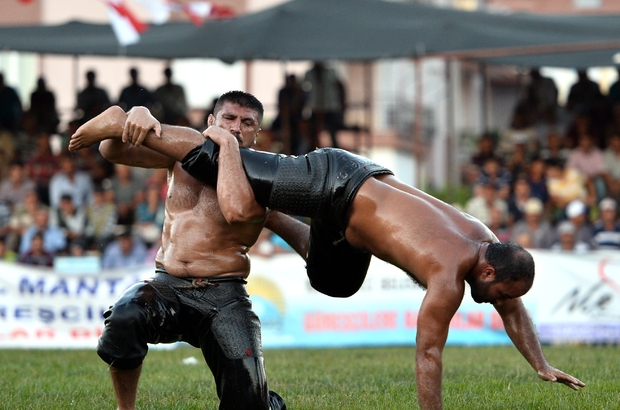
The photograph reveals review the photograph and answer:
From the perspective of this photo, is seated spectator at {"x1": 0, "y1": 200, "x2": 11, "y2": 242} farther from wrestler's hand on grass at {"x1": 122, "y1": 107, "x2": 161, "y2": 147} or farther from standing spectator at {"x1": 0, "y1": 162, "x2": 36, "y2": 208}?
wrestler's hand on grass at {"x1": 122, "y1": 107, "x2": 161, "y2": 147}

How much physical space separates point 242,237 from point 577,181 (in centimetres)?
936

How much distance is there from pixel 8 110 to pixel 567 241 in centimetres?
869

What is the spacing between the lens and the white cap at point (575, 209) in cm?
1272

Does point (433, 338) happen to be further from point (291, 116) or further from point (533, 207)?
point (291, 116)

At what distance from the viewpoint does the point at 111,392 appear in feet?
22.6

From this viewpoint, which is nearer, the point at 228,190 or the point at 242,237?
the point at 228,190

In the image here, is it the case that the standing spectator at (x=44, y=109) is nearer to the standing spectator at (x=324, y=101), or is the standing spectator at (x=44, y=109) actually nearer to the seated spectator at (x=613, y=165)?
the standing spectator at (x=324, y=101)

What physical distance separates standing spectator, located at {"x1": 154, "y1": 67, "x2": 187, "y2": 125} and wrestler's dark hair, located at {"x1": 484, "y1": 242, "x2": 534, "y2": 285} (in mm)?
10755

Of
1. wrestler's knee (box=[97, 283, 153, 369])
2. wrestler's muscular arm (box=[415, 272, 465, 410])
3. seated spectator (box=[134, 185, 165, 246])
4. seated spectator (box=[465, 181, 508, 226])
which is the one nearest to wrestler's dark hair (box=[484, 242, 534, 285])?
wrestler's muscular arm (box=[415, 272, 465, 410])

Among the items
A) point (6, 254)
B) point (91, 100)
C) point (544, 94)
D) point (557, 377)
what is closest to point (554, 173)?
point (544, 94)

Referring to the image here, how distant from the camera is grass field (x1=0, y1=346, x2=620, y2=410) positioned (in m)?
6.36

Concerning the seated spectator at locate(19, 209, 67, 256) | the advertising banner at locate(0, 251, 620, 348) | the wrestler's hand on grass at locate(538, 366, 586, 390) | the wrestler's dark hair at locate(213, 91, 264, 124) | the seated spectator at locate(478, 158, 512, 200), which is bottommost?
the advertising banner at locate(0, 251, 620, 348)

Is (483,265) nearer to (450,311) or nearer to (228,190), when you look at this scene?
(450,311)

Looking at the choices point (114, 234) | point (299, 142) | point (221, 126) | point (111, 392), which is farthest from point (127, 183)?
point (221, 126)
